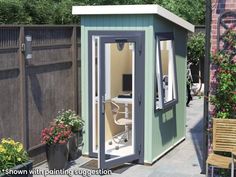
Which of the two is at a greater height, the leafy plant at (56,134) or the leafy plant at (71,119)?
the leafy plant at (71,119)

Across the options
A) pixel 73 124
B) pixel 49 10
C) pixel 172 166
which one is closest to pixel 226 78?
pixel 172 166

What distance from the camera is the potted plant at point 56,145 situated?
7652 millimetres

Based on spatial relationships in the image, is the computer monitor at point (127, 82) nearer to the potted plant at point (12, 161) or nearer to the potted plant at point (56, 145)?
the potted plant at point (56, 145)

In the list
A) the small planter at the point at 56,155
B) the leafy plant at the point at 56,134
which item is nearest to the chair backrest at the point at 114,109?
the leafy plant at the point at 56,134

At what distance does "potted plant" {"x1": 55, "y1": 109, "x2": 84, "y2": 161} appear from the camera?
824 centimetres

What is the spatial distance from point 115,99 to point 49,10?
176 inches

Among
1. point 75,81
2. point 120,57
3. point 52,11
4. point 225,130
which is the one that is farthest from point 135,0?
point 225,130

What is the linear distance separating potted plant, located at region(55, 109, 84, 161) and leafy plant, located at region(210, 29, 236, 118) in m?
2.40

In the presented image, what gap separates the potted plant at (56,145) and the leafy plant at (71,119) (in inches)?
16.2

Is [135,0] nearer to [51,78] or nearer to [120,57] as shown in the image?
[120,57]

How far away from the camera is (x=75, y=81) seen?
884 centimetres

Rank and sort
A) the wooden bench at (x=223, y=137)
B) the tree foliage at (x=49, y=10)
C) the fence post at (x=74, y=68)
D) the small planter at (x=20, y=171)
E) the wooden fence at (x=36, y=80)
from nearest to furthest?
the small planter at (x=20, y=171) < the wooden bench at (x=223, y=137) < the wooden fence at (x=36, y=80) < the fence post at (x=74, y=68) < the tree foliage at (x=49, y=10)

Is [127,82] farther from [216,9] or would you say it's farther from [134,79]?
[216,9]

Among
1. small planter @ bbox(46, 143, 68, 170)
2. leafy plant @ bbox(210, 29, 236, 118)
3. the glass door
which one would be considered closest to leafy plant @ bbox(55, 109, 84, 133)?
the glass door
